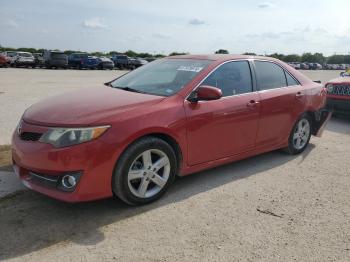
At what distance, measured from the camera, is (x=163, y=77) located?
4.88m

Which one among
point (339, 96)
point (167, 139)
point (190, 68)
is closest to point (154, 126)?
point (167, 139)

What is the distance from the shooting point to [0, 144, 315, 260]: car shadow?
3.26m

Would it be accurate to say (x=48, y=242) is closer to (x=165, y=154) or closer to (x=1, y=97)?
(x=165, y=154)

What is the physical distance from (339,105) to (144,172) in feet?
22.4

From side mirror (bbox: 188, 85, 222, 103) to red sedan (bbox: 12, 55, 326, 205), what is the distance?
1 cm

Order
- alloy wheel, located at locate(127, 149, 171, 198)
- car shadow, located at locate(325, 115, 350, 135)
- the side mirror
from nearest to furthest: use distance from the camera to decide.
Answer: alloy wheel, located at locate(127, 149, 171, 198), the side mirror, car shadow, located at locate(325, 115, 350, 135)

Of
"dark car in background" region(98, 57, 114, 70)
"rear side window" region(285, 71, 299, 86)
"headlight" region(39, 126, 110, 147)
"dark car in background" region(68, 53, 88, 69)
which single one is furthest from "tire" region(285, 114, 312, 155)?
"dark car in background" region(98, 57, 114, 70)

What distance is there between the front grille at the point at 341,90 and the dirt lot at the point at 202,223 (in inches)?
177

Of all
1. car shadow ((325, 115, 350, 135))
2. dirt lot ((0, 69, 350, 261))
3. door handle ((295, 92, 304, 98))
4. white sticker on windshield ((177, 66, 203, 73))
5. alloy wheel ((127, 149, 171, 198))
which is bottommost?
dirt lot ((0, 69, 350, 261))

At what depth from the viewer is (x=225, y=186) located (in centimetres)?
463

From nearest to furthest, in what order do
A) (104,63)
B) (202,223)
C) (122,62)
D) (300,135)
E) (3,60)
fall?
(202,223) → (300,135) → (3,60) → (104,63) → (122,62)

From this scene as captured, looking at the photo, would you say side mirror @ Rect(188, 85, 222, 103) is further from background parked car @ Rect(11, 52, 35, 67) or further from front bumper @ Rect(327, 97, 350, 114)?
background parked car @ Rect(11, 52, 35, 67)

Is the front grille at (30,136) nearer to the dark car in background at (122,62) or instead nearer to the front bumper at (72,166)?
the front bumper at (72,166)

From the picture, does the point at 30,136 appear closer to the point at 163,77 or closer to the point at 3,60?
the point at 163,77
